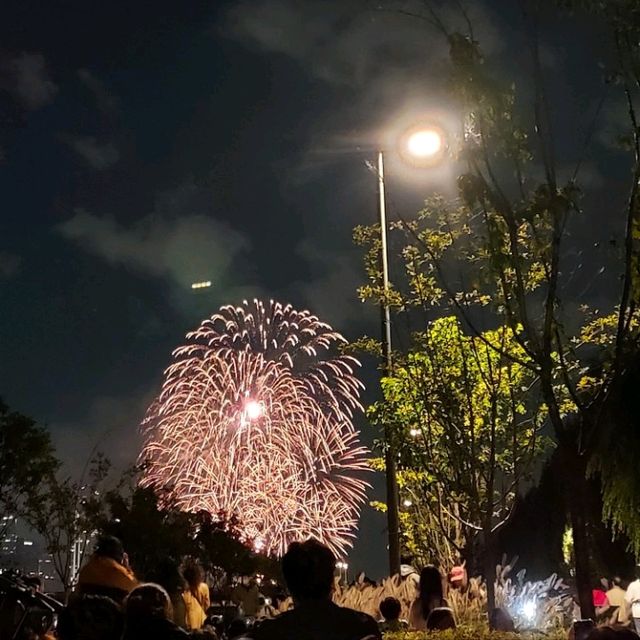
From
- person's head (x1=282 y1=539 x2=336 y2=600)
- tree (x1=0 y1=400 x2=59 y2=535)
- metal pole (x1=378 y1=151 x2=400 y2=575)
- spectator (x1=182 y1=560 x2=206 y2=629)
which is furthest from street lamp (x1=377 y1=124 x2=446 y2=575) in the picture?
tree (x1=0 y1=400 x2=59 y2=535)

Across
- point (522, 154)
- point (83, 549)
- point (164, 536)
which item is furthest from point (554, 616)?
point (83, 549)

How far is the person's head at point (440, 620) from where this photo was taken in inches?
370

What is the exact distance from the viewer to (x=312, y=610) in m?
4.24

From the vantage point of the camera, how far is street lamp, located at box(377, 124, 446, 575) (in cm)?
1165

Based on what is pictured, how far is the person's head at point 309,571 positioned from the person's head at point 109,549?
13.8 ft

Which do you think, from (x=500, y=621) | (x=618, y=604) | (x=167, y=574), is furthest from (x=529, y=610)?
A: (x=167, y=574)

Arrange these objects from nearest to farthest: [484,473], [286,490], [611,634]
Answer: [611,634], [484,473], [286,490]

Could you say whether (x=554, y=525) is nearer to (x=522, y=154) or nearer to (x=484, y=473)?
(x=484, y=473)

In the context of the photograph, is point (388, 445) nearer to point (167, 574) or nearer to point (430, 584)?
point (430, 584)

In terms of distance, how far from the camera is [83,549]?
4112 centimetres

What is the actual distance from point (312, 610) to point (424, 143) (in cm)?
840

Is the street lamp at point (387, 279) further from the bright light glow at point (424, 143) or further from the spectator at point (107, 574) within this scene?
the spectator at point (107, 574)

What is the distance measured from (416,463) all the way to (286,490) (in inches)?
603

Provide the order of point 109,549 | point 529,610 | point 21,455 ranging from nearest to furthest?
point 109,549, point 529,610, point 21,455
